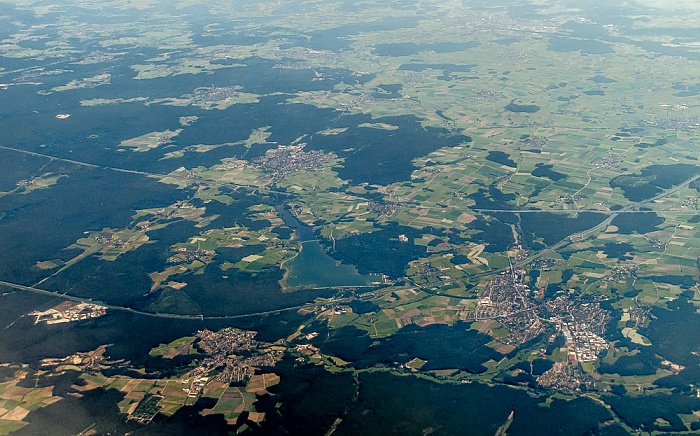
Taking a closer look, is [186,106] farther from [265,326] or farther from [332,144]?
[265,326]

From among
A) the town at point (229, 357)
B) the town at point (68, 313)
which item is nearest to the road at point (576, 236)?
the town at point (229, 357)

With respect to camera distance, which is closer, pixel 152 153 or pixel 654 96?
pixel 152 153

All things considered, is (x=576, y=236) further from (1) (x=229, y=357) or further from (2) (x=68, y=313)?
(2) (x=68, y=313)

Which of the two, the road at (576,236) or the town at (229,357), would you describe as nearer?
the town at (229,357)

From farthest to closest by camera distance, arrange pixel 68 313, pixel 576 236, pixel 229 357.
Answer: pixel 576 236
pixel 68 313
pixel 229 357

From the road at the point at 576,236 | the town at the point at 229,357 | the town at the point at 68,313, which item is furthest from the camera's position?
the road at the point at 576,236

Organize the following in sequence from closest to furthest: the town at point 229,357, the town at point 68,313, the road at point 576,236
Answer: the town at point 229,357 < the town at point 68,313 < the road at point 576,236

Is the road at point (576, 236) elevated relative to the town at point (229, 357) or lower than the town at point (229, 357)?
lower

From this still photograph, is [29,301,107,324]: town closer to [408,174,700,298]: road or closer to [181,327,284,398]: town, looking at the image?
[181,327,284,398]: town

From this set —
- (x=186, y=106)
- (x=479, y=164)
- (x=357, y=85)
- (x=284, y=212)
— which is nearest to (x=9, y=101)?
(x=186, y=106)

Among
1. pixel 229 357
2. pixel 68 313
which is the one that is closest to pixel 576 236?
pixel 229 357

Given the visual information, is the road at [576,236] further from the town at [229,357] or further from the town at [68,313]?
the town at [68,313]
